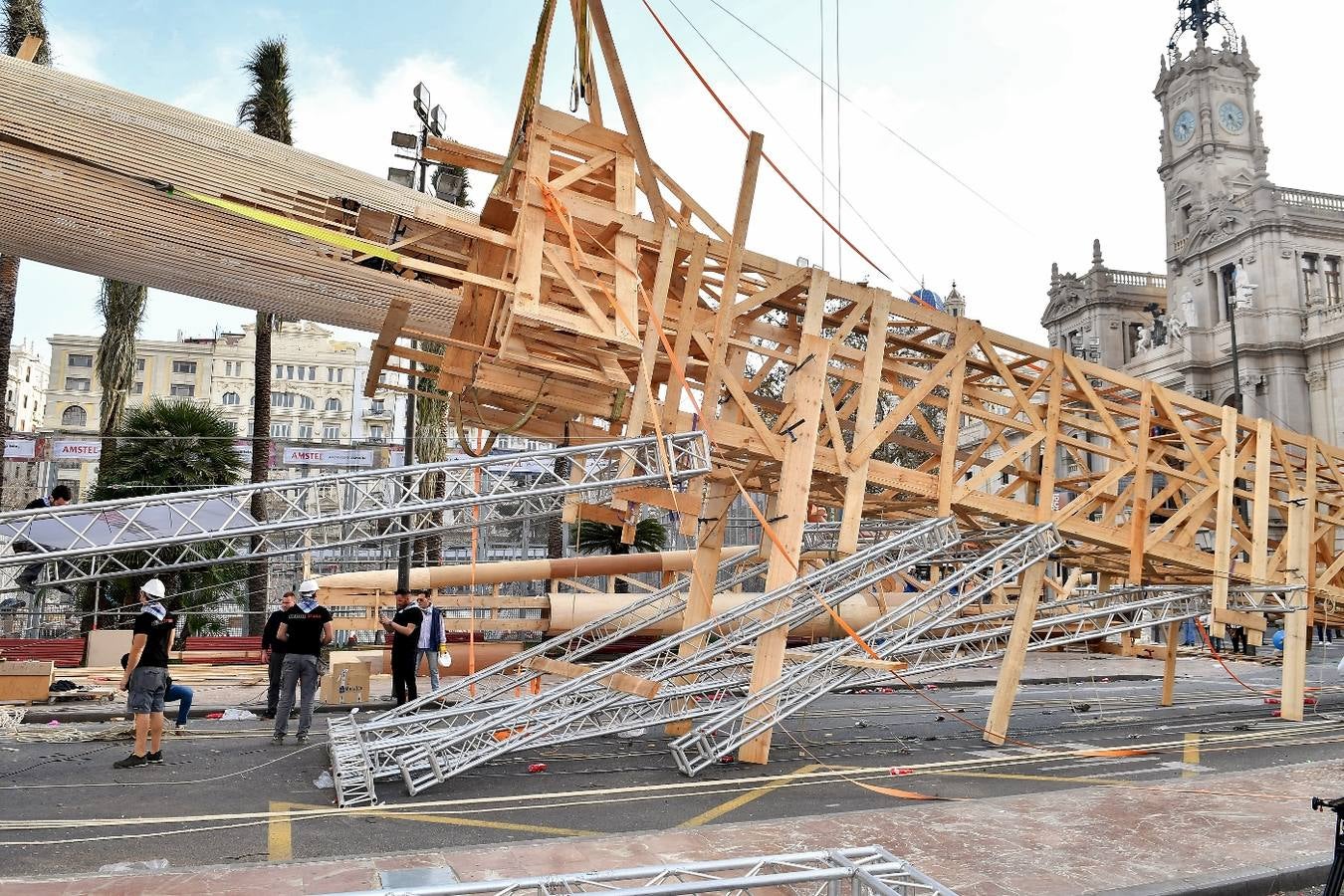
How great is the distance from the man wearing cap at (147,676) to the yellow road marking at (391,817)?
2512 mm

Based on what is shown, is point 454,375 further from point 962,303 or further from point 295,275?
point 962,303

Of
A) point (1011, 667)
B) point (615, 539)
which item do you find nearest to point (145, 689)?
point (1011, 667)

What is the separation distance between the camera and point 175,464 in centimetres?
2170

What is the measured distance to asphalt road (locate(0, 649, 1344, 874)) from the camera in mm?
6930

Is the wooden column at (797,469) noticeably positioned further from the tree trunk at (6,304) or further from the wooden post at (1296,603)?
the tree trunk at (6,304)

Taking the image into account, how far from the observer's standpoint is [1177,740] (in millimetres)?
11719

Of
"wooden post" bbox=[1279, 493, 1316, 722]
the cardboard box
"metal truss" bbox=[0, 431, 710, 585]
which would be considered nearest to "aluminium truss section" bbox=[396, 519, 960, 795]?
"metal truss" bbox=[0, 431, 710, 585]

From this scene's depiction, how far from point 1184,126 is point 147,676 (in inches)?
2101

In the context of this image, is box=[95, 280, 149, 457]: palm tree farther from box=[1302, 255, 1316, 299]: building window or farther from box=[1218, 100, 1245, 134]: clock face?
box=[1218, 100, 1245, 134]: clock face

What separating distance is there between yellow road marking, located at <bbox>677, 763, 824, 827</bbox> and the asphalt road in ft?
0.08

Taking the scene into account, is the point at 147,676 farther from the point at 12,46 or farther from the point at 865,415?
the point at 12,46

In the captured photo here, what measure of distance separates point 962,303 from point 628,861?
2369 inches

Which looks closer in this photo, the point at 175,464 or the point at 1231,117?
the point at 175,464

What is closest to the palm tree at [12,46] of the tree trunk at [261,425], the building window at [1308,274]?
the tree trunk at [261,425]
